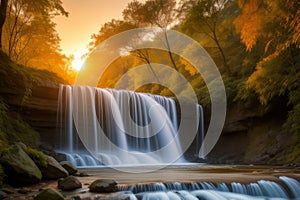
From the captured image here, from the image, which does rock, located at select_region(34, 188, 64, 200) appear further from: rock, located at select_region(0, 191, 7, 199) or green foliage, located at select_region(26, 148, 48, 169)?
green foliage, located at select_region(26, 148, 48, 169)

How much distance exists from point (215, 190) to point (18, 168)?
4514 mm

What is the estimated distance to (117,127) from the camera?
629 inches

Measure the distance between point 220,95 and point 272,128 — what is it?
402 centimetres

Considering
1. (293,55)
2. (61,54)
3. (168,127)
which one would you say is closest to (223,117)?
(168,127)

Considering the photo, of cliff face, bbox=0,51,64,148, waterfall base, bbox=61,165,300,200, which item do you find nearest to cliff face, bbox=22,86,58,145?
cliff face, bbox=0,51,64,148

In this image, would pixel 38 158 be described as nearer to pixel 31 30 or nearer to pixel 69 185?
pixel 69 185

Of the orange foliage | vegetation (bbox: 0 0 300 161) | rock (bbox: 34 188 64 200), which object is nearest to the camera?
rock (bbox: 34 188 64 200)

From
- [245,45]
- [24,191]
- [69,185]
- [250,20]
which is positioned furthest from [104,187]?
[245,45]

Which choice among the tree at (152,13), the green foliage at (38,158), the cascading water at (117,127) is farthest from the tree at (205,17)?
the green foliage at (38,158)

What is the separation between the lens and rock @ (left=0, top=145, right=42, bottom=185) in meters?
5.83

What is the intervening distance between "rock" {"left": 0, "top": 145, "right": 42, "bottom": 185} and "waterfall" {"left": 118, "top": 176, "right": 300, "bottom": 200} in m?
2.11

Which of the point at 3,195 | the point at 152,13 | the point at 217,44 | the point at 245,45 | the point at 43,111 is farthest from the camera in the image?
the point at 152,13

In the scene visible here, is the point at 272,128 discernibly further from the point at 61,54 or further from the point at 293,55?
the point at 61,54

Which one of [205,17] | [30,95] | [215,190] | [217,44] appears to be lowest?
[215,190]
